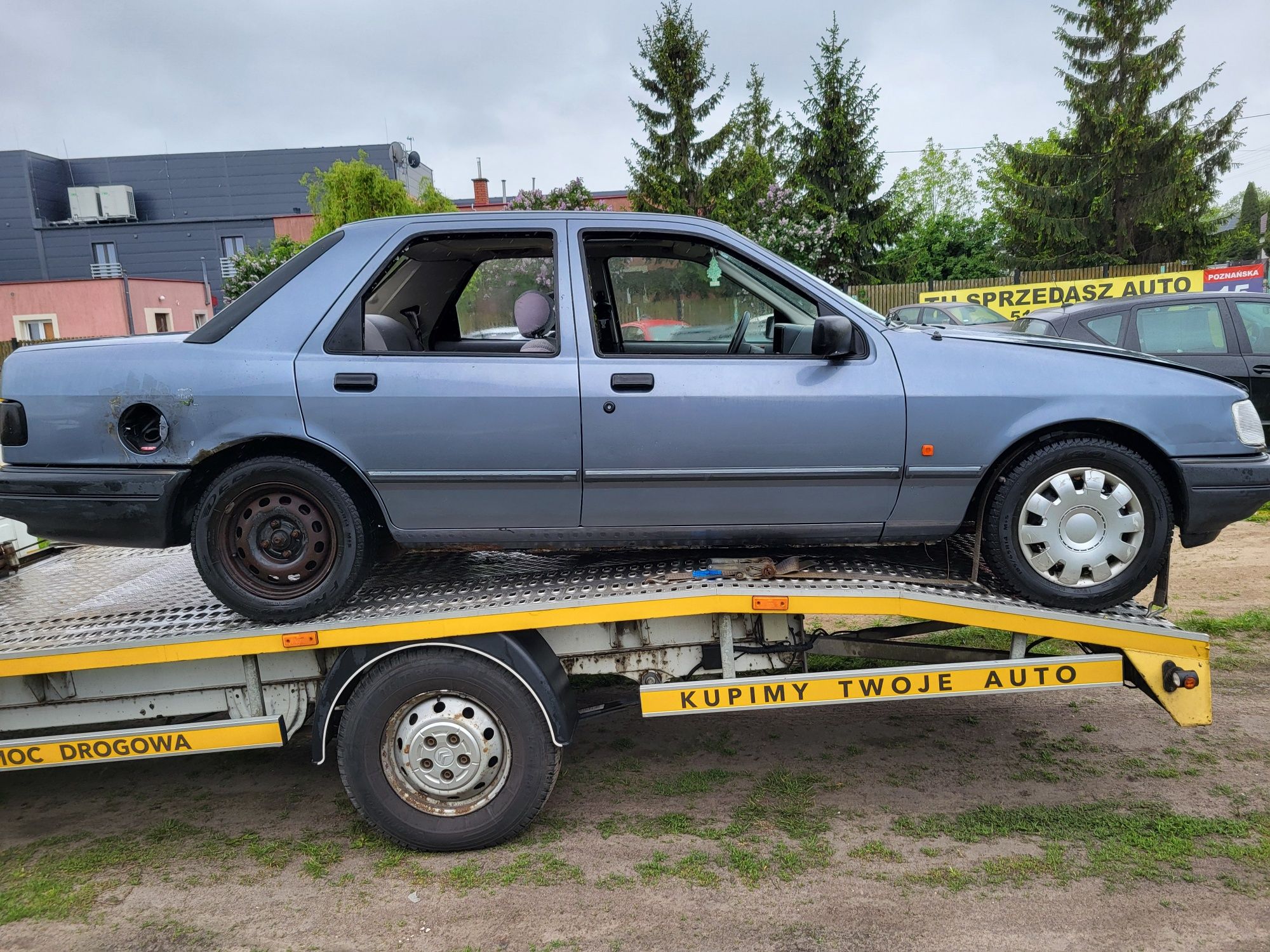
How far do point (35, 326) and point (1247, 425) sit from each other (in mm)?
39721

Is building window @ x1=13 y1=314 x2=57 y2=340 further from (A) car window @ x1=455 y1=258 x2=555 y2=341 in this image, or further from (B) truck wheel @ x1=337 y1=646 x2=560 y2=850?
(B) truck wheel @ x1=337 y1=646 x2=560 y2=850

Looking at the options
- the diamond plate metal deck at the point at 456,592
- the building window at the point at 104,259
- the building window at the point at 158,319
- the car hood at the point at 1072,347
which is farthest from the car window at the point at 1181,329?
the building window at the point at 104,259

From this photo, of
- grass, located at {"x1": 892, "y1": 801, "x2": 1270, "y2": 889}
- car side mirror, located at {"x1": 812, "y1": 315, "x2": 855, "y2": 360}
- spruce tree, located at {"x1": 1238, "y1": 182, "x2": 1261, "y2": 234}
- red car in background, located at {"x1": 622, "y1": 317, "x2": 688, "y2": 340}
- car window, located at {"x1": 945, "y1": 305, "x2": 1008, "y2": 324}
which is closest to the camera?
grass, located at {"x1": 892, "y1": 801, "x2": 1270, "y2": 889}

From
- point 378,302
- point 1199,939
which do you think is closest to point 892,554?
point 1199,939

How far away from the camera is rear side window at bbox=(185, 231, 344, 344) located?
11.4 feet

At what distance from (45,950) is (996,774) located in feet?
12.5

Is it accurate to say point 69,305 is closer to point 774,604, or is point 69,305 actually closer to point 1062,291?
point 1062,291

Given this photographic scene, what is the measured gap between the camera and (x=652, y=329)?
396cm

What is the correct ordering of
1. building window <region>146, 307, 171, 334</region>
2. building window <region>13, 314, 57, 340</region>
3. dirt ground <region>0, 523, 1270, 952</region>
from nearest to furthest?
dirt ground <region>0, 523, 1270, 952</region> → building window <region>13, 314, 57, 340</region> → building window <region>146, 307, 171, 334</region>

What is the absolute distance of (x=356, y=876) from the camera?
335 centimetres

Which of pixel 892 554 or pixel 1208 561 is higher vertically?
pixel 892 554

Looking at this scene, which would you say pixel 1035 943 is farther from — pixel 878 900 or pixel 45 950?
pixel 45 950

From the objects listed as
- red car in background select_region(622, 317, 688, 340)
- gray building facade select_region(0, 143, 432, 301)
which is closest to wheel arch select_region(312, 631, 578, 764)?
red car in background select_region(622, 317, 688, 340)

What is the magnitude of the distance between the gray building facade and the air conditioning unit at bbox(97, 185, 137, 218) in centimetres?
43
